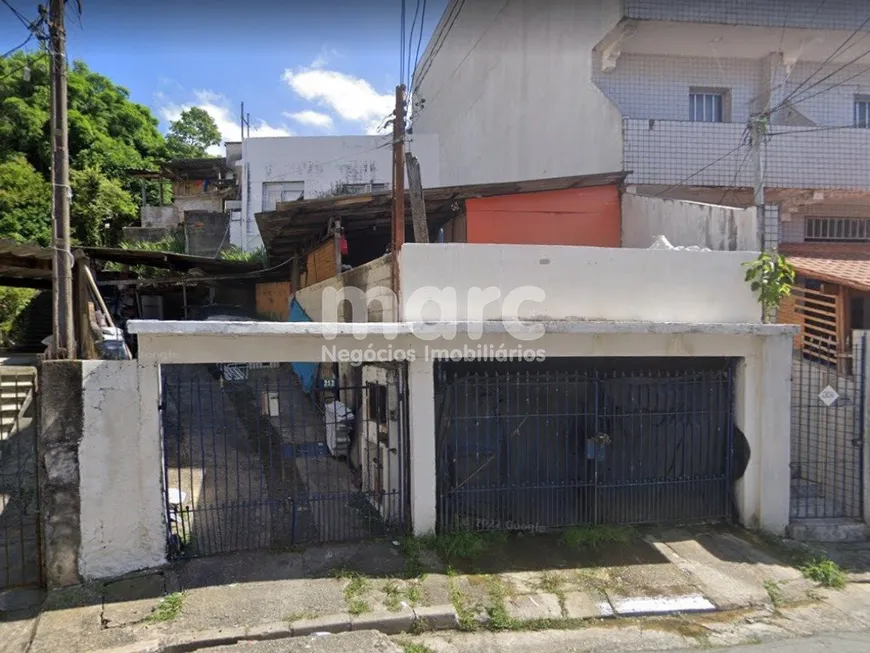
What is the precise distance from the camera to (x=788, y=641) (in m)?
4.27

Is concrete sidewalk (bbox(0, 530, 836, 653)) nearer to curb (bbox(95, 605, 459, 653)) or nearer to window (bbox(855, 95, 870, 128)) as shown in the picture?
curb (bbox(95, 605, 459, 653))

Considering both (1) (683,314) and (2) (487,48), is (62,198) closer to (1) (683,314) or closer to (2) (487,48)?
(1) (683,314)

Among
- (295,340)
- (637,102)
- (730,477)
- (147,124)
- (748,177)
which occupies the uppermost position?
(147,124)

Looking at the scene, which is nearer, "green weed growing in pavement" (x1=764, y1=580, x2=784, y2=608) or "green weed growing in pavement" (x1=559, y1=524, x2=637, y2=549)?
"green weed growing in pavement" (x1=764, y1=580, x2=784, y2=608)

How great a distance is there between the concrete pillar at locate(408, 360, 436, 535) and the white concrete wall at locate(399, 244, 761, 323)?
0.69 metres

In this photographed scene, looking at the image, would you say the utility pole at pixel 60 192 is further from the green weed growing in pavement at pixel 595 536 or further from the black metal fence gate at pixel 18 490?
the green weed growing in pavement at pixel 595 536

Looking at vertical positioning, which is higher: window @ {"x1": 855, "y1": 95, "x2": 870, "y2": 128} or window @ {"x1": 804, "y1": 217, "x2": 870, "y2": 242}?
window @ {"x1": 855, "y1": 95, "x2": 870, "y2": 128}

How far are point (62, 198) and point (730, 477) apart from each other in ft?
26.5

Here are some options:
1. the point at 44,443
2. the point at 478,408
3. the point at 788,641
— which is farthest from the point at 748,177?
the point at 44,443

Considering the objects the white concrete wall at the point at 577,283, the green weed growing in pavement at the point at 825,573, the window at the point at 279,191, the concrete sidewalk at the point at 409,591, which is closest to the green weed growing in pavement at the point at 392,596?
the concrete sidewalk at the point at 409,591

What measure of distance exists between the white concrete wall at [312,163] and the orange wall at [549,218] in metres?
10.9

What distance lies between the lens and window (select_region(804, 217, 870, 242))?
401 inches

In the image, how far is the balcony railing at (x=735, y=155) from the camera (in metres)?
9.46

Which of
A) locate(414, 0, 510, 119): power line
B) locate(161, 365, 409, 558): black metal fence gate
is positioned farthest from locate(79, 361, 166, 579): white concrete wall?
locate(414, 0, 510, 119): power line
